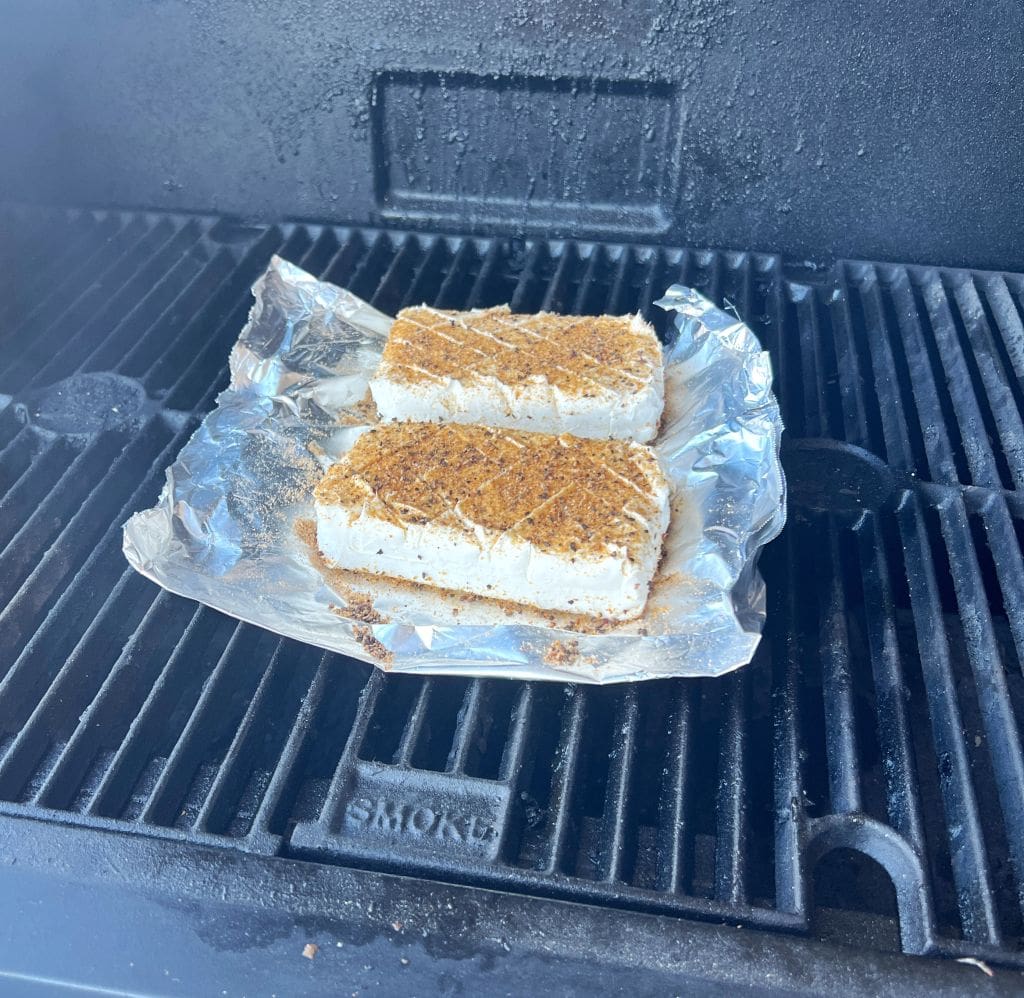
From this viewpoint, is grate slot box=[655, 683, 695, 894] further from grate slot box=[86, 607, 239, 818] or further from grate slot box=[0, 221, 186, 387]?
grate slot box=[0, 221, 186, 387]

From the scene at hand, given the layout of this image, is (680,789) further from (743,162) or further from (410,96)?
(410,96)

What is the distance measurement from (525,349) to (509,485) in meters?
0.51

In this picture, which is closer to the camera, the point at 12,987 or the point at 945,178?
the point at 12,987

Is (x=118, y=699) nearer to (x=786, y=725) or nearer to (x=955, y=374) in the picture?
(x=786, y=725)

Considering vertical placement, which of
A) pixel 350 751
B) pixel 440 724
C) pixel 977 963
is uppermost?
pixel 440 724

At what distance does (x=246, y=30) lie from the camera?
98.6 inches

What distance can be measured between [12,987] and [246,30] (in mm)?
2502

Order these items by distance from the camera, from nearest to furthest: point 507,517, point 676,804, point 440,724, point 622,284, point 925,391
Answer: point 676,804
point 440,724
point 507,517
point 925,391
point 622,284

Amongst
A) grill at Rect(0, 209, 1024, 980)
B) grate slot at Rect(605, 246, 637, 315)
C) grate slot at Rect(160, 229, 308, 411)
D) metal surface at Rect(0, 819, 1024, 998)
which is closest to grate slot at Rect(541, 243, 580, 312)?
grate slot at Rect(605, 246, 637, 315)

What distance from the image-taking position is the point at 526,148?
2576 millimetres

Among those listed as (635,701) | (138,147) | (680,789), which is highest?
(138,147)

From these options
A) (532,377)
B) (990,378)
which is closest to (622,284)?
(532,377)

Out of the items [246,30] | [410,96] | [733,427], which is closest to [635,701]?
[733,427]

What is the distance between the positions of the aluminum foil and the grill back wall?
48 cm
